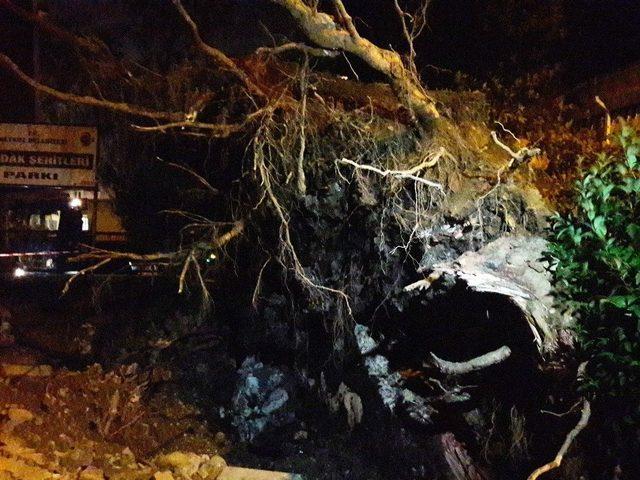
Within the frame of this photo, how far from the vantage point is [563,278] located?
565 centimetres

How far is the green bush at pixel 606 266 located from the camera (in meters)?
4.82

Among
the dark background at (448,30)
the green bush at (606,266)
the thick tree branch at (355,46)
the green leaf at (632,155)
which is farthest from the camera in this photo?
the dark background at (448,30)

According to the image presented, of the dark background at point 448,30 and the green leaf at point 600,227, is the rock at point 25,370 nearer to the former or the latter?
the dark background at point 448,30

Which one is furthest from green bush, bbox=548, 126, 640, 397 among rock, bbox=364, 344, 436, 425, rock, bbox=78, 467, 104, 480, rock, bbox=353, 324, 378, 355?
rock, bbox=78, 467, 104, 480

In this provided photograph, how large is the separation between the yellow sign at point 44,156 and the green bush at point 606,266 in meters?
8.04

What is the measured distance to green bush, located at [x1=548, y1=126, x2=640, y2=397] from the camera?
482 cm

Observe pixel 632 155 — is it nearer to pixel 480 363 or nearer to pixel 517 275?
pixel 517 275

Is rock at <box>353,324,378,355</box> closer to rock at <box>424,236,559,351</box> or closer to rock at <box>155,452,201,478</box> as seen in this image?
rock at <box>424,236,559,351</box>

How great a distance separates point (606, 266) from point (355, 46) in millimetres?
4241

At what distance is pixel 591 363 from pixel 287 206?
4883 millimetres

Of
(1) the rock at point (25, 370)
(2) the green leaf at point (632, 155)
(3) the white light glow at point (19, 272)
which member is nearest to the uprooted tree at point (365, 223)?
(2) the green leaf at point (632, 155)

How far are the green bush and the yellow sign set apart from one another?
8.04 m

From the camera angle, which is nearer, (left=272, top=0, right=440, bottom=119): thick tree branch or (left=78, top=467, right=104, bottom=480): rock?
(left=78, top=467, right=104, bottom=480): rock

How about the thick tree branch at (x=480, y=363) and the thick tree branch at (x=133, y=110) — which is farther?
the thick tree branch at (x=133, y=110)
